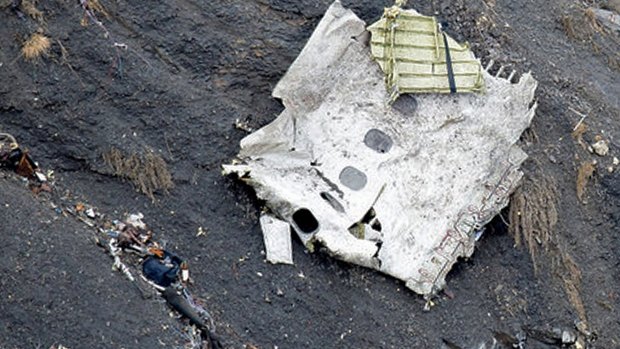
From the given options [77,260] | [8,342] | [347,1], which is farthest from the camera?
[347,1]

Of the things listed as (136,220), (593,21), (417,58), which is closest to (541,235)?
(417,58)

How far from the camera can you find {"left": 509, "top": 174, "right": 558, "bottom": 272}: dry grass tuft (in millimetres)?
9758

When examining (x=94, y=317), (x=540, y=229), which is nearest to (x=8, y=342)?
(x=94, y=317)

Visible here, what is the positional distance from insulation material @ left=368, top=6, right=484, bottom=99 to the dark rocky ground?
0.68 metres

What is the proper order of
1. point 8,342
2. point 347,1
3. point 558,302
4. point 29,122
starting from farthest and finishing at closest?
point 347,1 → point 558,302 → point 29,122 → point 8,342

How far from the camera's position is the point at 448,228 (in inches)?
377

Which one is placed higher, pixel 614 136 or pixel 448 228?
pixel 614 136

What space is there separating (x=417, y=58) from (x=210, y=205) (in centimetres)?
284

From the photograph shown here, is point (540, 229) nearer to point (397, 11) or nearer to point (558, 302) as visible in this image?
point (558, 302)

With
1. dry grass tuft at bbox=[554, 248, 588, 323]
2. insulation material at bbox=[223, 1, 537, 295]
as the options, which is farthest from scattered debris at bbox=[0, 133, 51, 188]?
dry grass tuft at bbox=[554, 248, 588, 323]

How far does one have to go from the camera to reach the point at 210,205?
916cm

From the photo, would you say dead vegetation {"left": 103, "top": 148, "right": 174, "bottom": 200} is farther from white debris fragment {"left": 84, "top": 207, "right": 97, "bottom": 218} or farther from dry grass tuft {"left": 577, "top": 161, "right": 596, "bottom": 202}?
dry grass tuft {"left": 577, "top": 161, "right": 596, "bottom": 202}

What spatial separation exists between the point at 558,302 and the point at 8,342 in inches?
226

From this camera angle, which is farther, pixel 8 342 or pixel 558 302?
pixel 558 302
